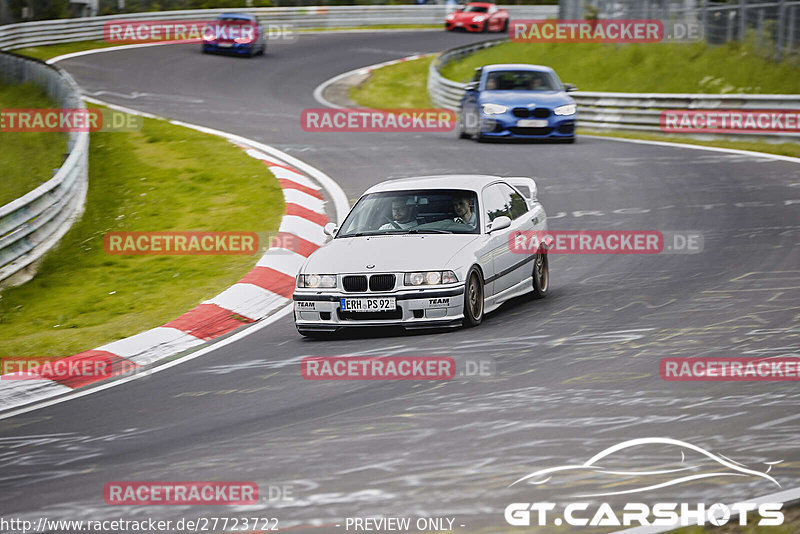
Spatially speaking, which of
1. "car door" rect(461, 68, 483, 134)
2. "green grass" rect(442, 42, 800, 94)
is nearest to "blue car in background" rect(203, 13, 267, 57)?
"green grass" rect(442, 42, 800, 94)

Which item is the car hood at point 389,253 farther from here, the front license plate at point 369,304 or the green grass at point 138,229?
the green grass at point 138,229

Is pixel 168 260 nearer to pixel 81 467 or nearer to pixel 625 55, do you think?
pixel 81 467

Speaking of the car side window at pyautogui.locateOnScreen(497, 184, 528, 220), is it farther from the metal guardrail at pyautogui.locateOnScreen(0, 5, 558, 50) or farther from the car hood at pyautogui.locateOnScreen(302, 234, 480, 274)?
the metal guardrail at pyautogui.locateOnScreen(0, 5, 558, 50)

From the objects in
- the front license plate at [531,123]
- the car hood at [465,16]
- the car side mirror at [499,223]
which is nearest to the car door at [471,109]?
the front license plate at [531,123]

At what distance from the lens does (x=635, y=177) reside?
18500 millimetres

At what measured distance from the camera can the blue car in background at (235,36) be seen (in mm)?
41062

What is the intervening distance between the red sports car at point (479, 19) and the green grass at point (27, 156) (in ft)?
96.3

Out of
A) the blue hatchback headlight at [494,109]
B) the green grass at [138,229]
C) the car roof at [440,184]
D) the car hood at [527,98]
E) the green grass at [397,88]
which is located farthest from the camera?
the green grass at [397,88]

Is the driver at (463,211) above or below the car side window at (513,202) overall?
above

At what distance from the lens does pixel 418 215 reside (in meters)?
Answer: 10.9

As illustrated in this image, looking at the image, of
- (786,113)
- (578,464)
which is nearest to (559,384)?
(578,464)

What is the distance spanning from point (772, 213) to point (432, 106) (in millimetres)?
18891

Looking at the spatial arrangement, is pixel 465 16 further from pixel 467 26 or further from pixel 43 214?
pixel 43 214

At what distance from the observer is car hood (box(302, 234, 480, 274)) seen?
9.84 meters
